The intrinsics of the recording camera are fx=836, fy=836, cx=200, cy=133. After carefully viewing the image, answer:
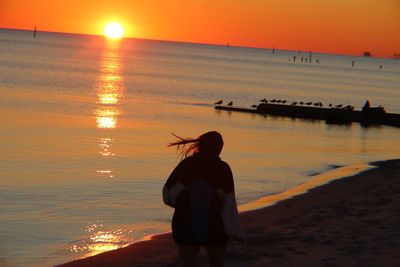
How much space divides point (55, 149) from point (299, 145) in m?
12.2

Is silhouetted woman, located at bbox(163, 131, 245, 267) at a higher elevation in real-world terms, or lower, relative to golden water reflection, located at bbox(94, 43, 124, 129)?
lower

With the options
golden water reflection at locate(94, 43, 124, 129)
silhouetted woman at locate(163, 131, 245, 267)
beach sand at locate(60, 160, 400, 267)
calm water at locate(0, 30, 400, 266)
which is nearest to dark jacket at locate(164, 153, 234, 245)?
silhouetted woman at locate(163, 131, 245, 267)

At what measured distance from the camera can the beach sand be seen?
38.7 feet

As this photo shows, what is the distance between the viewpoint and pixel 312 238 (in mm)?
13445

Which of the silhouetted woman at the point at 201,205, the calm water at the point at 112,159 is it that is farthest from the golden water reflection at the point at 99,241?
the silhouetted woman at the point at 201,205

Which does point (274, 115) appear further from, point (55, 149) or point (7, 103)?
point (55, 149)

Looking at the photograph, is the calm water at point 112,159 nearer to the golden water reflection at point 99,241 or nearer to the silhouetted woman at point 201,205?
the golden water reflection at point 99,241

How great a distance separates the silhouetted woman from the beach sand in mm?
4131

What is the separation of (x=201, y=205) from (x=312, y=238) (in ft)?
20.6

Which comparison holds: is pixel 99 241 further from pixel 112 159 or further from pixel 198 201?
pixel 112 159

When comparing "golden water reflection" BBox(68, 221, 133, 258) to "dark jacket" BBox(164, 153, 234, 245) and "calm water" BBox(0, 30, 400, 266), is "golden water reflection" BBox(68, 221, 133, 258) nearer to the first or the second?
"calm water" BBox(0, 30, 400, 266)

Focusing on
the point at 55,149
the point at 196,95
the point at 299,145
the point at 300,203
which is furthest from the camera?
the point at 196,95

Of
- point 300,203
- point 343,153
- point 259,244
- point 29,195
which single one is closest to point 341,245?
point 259,244

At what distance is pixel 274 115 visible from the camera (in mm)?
53781
